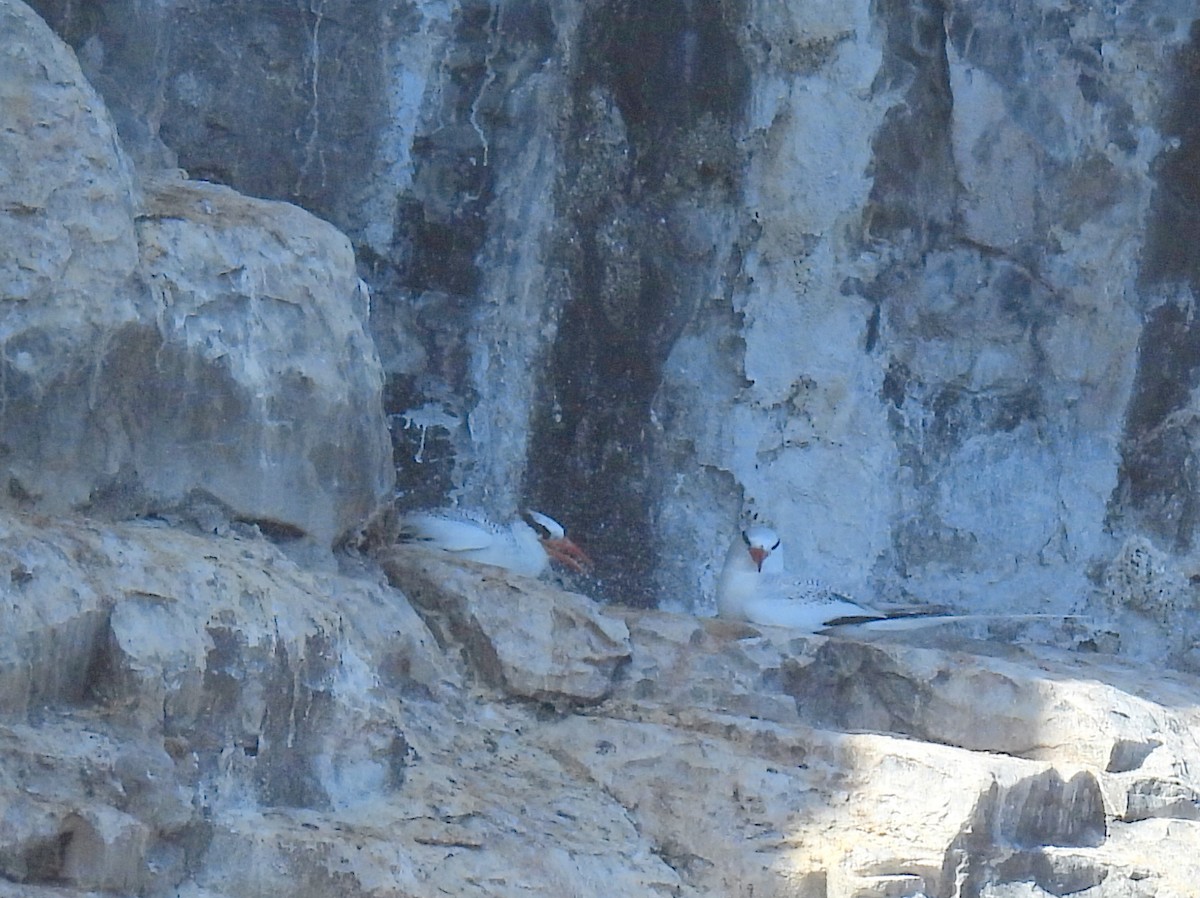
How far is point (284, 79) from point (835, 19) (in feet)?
5.29

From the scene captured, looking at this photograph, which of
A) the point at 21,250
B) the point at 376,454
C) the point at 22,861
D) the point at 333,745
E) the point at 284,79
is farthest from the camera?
the point at 284,79

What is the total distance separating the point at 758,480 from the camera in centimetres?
577

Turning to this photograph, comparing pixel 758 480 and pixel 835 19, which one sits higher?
pixel 835 19

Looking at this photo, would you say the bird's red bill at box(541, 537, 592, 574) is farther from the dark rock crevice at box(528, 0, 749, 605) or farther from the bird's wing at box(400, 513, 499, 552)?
the bird's wing at box(400, 513, 499, 552)

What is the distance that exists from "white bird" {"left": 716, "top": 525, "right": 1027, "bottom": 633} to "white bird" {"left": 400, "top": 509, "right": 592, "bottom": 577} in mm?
471

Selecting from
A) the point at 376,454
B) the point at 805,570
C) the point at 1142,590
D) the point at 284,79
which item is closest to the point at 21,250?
the point at 376,454

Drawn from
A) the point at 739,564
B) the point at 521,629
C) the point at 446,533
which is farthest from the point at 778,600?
the point at 521,629

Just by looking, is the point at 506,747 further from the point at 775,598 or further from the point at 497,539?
the point at 775,598

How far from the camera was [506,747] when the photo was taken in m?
3.84

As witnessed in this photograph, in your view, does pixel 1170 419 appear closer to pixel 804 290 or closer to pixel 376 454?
pixel 804 290

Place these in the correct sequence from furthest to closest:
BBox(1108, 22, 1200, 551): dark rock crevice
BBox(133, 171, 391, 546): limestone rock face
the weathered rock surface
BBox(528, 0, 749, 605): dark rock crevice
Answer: BBox(528, 0, 749, 605): dark rock crevice
BBox(1108, 22, 1200, 551): dark rock crevice
BBox(133, 171, 391, 546): limestone rock face
the weathered rock surface

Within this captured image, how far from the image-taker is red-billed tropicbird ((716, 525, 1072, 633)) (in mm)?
4844

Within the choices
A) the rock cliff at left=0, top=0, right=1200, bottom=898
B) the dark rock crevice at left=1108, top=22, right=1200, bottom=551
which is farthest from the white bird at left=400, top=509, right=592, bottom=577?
the dark rock crevice at left=1108, top=22, right=1200, bottom=551

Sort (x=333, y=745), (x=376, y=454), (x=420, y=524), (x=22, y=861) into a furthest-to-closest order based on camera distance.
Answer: (x=420, y=524)
(x=376, y=454)
(x=333, y=745)
(x=22, y=861)
